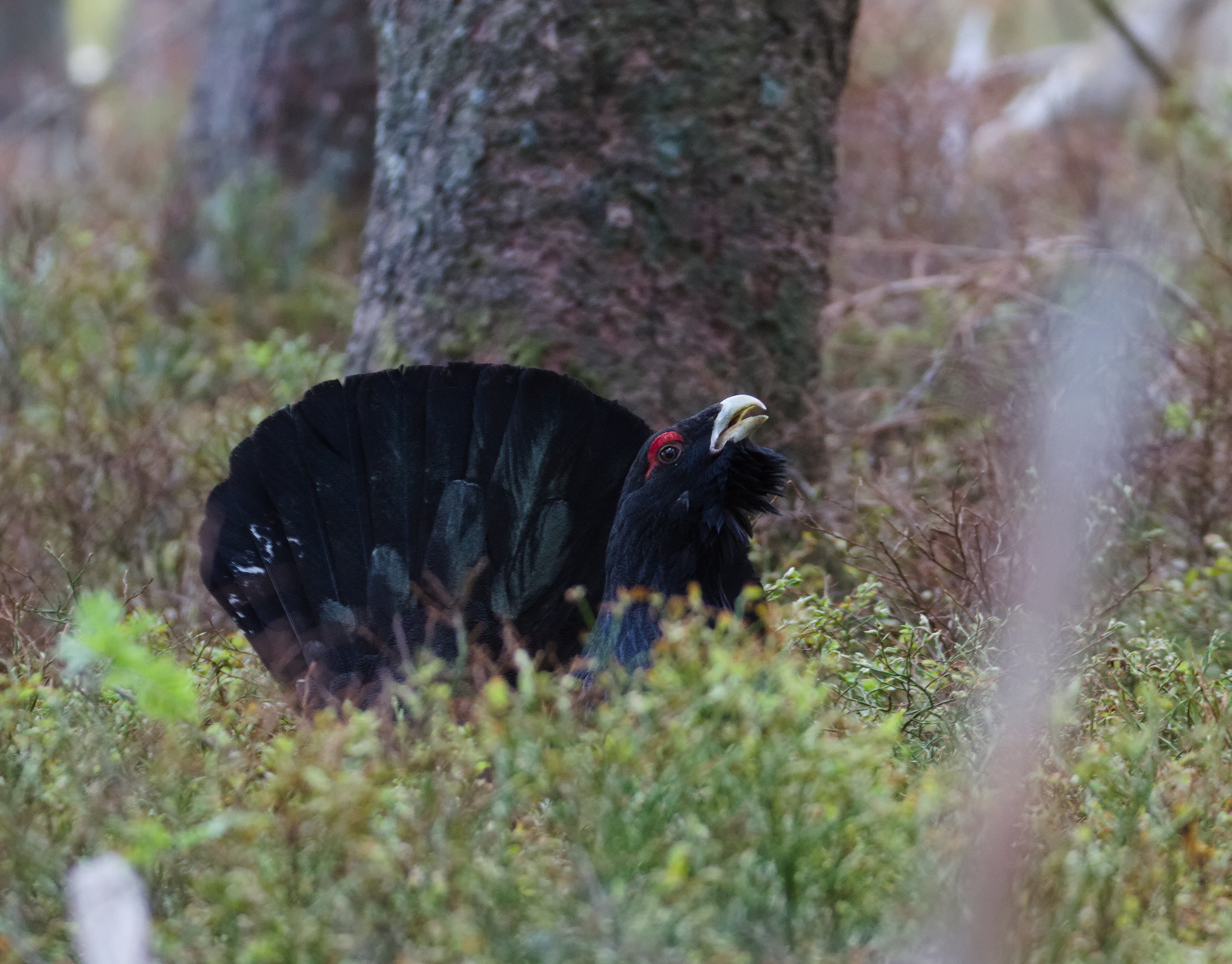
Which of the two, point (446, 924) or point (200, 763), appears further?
point (200, 763)

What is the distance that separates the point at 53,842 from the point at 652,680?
1.11 m

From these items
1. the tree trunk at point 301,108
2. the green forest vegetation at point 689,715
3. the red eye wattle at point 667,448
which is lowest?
the green forest vegetation at point 689,715

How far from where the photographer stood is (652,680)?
217 cm

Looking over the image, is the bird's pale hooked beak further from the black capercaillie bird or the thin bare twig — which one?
the thin bare twig

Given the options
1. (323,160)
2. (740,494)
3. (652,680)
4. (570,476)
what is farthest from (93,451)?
(323,160)

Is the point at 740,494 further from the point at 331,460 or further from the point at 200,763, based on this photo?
the point at 200,763

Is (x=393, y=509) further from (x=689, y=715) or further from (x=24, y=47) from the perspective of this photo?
(x=24, y=47)

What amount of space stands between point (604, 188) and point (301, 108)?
169 inches

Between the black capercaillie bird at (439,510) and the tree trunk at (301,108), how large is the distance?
15.6 ft

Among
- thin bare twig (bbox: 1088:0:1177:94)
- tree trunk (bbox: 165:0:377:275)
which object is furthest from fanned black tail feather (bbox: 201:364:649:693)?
tree trunk (bbox: 165:0:377:275)

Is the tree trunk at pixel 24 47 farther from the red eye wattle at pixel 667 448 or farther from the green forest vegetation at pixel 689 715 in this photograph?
the red eye wattle at pixel 667 448

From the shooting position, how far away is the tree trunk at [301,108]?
25.8 feet

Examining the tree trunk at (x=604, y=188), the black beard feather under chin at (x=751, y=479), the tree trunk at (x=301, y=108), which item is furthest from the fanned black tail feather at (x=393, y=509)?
the tree trunk at (x=301, y=108)

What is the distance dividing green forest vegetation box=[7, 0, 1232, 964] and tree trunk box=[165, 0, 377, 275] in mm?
1745
